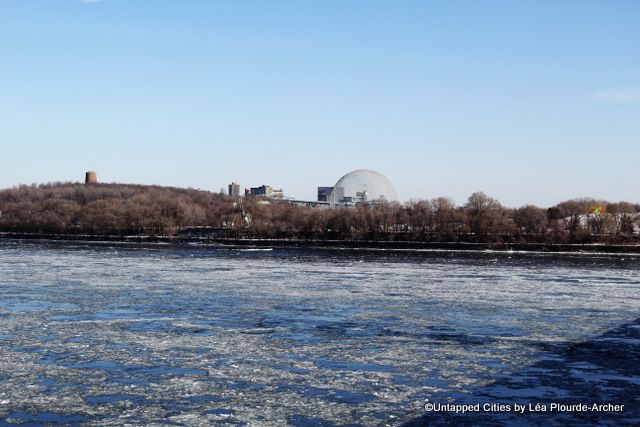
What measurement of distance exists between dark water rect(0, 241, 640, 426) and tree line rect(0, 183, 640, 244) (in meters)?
56.3

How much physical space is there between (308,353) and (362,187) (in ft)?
490

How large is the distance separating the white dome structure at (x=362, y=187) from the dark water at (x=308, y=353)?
5086 inches

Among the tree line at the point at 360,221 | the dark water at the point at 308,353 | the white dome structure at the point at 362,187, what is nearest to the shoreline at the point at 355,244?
the tree line at the point at 360,221

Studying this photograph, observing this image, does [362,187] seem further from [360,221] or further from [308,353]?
[308,353]

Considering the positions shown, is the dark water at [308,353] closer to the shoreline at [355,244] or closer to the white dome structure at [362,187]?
the shoreline at [355,244]

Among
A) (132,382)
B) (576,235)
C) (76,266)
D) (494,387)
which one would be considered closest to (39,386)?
(132,382)

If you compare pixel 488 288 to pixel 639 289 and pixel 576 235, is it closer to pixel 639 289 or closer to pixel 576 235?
pixel 639 289

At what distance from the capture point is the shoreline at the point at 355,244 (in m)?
76.9

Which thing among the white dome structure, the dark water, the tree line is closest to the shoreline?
the tree line

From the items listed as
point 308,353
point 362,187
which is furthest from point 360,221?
point 308,353

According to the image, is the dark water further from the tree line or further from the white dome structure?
the white dome structure

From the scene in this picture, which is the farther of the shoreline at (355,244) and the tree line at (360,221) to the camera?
the tree line at (360,221)

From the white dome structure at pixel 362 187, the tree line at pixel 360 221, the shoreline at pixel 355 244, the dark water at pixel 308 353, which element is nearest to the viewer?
the dark water at pixel 308 353

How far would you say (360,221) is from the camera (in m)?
95.8
